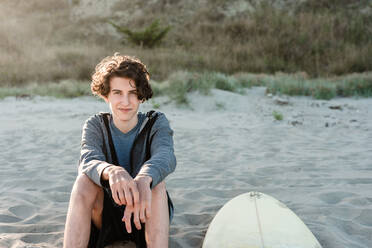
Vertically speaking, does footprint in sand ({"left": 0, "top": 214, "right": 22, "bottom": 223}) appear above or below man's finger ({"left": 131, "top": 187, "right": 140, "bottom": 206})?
below

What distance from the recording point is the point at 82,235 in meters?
1.94

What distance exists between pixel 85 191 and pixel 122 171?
27 centimetres

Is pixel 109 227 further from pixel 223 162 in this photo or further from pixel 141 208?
pixel 223 162

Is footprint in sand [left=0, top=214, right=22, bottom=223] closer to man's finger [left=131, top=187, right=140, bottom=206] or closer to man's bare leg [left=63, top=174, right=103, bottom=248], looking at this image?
man's bare leg [left=63, top=174, right=103, bottom=248]

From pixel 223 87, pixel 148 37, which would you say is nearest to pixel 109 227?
pixel 223 87

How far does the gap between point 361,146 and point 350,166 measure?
1019 millimetres

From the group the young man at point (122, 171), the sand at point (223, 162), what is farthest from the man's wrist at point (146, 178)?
the sand at point (223, 162)

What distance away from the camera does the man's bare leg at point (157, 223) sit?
1.93 metres

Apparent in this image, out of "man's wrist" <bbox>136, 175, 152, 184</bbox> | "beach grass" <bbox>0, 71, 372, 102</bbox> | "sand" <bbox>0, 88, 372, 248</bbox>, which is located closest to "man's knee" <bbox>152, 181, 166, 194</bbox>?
"man's wrist" <bbox>136, 175, 152, 184</bbox>

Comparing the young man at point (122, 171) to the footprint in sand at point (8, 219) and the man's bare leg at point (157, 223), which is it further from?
the footprint in sand at point (8, 219)

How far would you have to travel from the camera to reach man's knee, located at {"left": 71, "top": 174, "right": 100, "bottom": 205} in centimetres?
195

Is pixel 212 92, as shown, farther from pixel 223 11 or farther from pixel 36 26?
pixel 36 26

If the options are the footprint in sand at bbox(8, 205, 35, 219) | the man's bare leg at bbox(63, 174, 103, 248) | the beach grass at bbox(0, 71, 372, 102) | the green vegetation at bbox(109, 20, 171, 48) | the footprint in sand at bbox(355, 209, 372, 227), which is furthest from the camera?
the green vegetation at bbox(109, 20, 171, 48)

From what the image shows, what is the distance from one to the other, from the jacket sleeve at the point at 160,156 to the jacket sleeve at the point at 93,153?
0.22m
